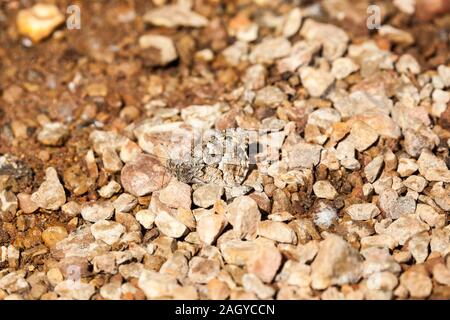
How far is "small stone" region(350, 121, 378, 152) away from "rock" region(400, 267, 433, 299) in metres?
0.70

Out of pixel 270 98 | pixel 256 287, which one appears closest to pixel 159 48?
pixel 270 98

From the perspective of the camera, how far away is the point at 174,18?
362 cm

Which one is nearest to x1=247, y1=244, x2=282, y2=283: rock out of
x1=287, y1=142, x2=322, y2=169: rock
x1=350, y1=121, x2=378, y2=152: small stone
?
x1=287, y1=142, x2=322, y2=169: rock

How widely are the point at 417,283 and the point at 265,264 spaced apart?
0.58 m

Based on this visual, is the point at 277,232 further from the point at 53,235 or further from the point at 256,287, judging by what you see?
the point at 53,235

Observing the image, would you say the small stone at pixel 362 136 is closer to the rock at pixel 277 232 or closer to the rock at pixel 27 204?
the rock at pixel 277 232

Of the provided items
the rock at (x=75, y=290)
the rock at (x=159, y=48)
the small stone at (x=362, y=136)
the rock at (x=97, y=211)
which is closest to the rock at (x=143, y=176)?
the rock at (x=97, y=211)

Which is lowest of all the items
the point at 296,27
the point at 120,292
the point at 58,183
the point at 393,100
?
the point at 120,292

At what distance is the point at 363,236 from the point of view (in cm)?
253

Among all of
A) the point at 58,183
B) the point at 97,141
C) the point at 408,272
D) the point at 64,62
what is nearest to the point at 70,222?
→ the point at 58,183

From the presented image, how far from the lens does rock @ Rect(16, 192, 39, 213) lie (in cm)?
276

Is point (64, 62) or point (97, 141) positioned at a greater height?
point (64, 62)

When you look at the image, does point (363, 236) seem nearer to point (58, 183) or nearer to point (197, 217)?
point (197, 217)

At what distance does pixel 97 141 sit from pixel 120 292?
909mm
